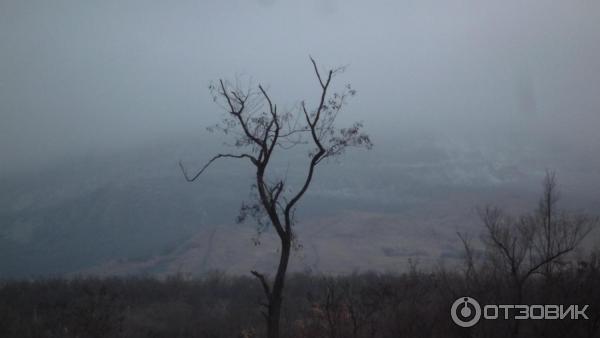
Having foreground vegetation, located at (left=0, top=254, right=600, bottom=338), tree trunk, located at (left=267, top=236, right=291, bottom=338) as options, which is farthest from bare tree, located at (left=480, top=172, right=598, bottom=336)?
tree trunk, located at (left=267, top=236, right=291, bottom=338)

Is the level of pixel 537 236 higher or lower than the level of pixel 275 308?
higher

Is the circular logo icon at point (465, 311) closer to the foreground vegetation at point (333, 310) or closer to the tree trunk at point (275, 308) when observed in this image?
the foreground vegetation at point (333, 310)

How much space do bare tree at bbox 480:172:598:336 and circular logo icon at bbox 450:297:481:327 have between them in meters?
2.39

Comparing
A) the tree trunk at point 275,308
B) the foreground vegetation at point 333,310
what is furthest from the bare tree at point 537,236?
the tree trunk at point 275,308

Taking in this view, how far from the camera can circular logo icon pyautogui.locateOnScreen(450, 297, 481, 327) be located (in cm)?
1496

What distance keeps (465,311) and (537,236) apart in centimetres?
654

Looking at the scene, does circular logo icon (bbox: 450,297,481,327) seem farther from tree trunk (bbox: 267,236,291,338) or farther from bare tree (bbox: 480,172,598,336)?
tree trunk (bbox: 267,236,291,338)


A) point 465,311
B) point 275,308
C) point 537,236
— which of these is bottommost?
point 275,308

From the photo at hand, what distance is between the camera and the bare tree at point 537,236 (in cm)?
1781

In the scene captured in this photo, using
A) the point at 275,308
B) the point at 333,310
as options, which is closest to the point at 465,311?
the point at 333,310

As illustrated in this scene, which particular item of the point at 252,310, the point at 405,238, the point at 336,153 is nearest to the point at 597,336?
the point at 336,153

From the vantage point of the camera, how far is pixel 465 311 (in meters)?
15.2

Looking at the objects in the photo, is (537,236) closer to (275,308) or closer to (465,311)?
(465,311)

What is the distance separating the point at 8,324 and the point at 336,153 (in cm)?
1355
